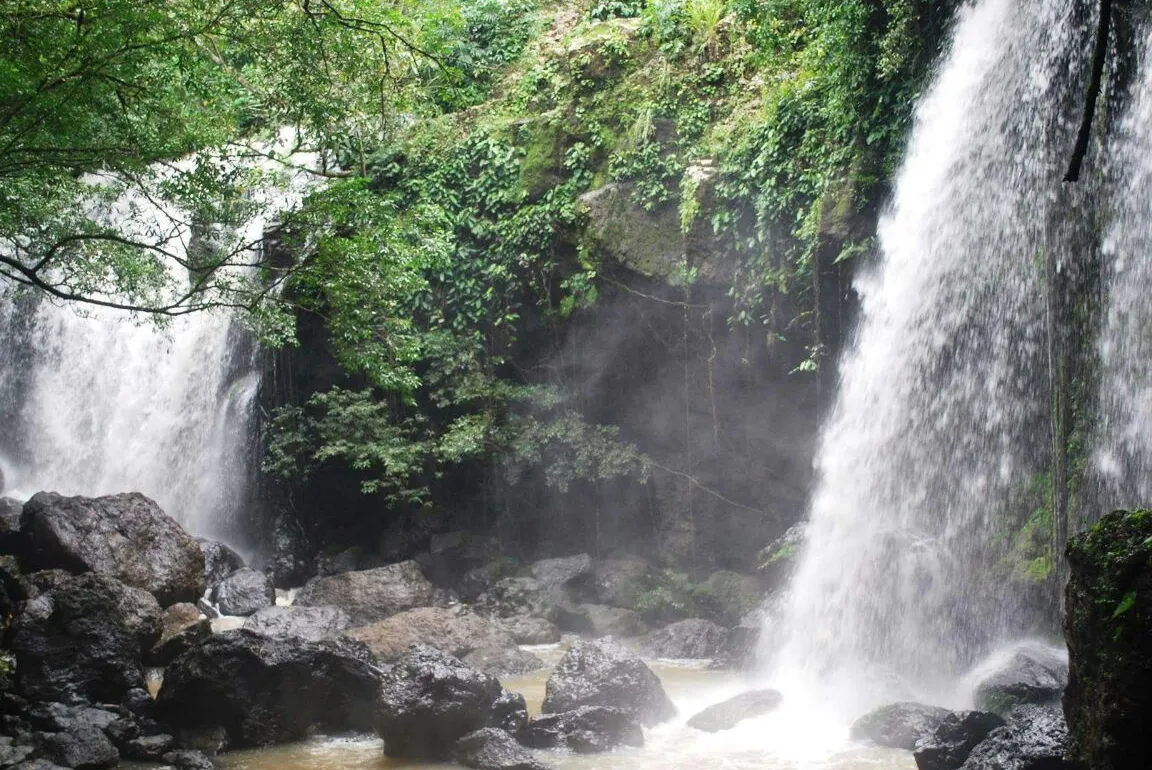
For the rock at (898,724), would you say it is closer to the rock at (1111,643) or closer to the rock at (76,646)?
the rock at (1111,643)

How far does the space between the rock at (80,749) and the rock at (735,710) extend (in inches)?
184

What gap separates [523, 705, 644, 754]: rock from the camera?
25.7 feet

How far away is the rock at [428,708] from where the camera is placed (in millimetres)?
7645

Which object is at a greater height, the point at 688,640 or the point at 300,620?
the point at 300,620

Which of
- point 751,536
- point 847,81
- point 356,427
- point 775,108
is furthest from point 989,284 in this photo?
point 356,427

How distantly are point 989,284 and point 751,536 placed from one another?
5839mm

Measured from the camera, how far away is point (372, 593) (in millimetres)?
13242

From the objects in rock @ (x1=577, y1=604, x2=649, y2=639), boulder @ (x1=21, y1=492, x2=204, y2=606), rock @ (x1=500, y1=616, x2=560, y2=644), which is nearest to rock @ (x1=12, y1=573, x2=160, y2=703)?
boulder @ (x1=21, y1=492, x2=204, y2=606)

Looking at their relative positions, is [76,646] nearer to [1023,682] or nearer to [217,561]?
[217,561]

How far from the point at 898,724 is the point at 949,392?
13.1 ft

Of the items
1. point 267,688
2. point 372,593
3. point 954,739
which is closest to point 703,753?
point 954,739

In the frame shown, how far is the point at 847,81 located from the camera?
12.1 m

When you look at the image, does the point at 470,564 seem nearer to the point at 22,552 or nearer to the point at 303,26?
the point at 22,552

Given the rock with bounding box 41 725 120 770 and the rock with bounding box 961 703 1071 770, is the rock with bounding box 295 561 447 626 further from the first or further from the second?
the rock with bounding box 961 703 1071 770
